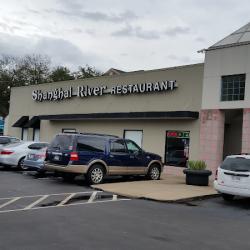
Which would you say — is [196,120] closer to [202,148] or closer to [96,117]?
[202,148]

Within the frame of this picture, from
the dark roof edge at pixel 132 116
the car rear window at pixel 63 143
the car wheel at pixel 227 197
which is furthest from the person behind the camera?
the dark roof edge at pixel 132 116

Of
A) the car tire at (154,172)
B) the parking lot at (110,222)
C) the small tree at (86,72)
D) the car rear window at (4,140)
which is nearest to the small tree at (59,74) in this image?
the small tree at (86,72)

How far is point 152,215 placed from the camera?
11.2 metres

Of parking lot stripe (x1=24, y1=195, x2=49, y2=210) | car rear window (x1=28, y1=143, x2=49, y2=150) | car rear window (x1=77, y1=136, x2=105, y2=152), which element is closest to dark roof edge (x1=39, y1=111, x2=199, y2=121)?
car rear window (x1=77, y1=136, x2=105, y2=152)

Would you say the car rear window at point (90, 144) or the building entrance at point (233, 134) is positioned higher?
the building entrance at point (233, 134)

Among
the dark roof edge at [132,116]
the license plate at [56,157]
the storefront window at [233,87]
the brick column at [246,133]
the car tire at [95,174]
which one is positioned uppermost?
the storefront window at [233,87]

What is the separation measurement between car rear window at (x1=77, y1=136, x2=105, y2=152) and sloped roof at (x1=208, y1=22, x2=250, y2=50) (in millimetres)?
7726

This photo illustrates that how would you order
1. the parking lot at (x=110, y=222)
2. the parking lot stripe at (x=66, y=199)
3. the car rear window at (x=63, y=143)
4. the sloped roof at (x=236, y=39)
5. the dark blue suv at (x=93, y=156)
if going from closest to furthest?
the parking lot at (x=110, y=222), the parking lot stripe at (x=66, y=199), the dark blue suv at (x=93, y=156), the car rear window at (x=63, y=143), the sloped roof at (x=236, y=39)

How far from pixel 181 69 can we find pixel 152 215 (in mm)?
13536

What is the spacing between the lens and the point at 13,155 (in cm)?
2159

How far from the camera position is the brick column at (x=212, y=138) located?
21312mm

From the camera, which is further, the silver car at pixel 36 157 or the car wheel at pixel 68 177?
the silver car at pixel 36 157

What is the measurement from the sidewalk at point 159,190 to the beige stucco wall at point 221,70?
15.9ft

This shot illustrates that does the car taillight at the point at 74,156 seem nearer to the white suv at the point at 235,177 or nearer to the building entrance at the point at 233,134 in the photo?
the white suv at the point at 235,177
